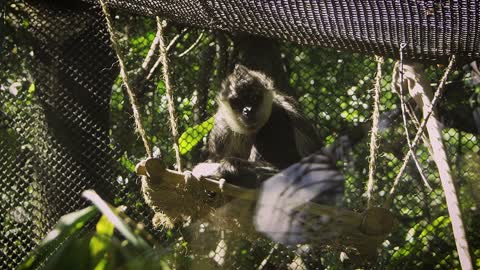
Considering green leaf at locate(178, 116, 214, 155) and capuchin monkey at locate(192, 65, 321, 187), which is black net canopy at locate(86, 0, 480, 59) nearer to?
capuchin monkey at locate(192, 65, 321, 187)

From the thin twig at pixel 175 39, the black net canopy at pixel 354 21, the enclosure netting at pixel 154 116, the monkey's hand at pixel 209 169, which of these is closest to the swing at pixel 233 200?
the black net canopy at pixel 354 21

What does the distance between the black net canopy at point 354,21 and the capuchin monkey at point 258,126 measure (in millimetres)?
603

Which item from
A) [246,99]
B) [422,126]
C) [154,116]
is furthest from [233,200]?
[154,116]

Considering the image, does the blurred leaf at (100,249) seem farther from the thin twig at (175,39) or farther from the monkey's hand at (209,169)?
the thin twig at (175,39)

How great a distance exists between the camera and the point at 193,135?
120 inches

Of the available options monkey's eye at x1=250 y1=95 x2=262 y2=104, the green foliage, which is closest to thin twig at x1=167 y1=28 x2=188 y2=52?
monkey's eye at x1=250 y1=95 x2=262 y2=104

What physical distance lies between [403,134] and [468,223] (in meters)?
0.52

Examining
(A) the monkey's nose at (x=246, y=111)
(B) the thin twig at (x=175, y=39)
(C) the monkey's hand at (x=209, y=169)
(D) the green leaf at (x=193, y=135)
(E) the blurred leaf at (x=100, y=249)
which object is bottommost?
(C) the monkey's hand at (x=209, y=169)

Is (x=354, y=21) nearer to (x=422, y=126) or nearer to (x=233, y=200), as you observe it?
(x=422, y=126)

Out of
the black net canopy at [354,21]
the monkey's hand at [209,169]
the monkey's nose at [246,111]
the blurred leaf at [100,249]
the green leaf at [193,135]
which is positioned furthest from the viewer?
the green leaf at [193,135]

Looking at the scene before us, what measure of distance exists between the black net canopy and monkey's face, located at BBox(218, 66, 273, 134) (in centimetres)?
58

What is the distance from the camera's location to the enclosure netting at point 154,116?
8.93ft

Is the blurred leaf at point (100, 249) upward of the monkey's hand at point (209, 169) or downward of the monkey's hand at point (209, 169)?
upward

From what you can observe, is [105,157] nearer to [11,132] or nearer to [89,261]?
[11,132]
